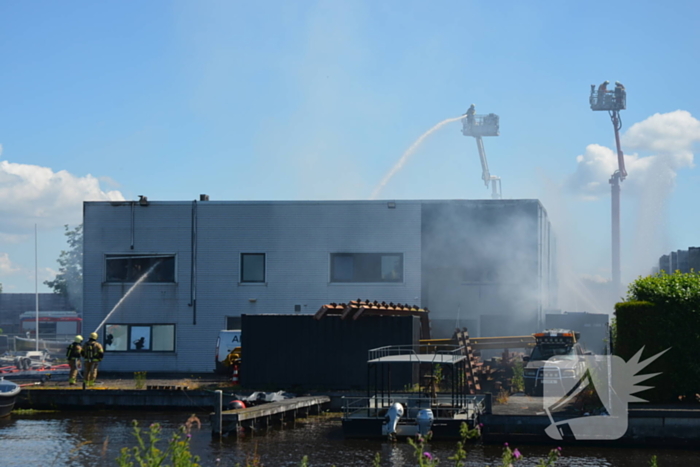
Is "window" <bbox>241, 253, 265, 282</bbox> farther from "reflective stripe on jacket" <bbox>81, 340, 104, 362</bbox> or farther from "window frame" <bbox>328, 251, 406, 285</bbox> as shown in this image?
"reflective stripe on jacket" <bbox>81, 340, 104, 362</bbox>

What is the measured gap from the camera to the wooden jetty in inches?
847

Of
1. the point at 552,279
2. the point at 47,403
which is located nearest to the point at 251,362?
the point at 47,403

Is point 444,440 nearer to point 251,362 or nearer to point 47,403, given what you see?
point 251,362

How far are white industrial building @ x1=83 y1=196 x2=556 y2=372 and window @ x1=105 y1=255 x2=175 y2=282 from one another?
0.16ft

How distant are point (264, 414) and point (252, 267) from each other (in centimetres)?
1617

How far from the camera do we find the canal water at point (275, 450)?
59.1ft

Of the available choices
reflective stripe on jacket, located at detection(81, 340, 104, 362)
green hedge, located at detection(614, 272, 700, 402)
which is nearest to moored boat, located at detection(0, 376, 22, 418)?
reflective stripe on jacket, located at detection(81, 340, 104, 362)

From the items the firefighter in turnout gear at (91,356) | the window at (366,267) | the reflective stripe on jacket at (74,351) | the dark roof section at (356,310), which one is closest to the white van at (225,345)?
the firefighter in turnout gear at (91,356)

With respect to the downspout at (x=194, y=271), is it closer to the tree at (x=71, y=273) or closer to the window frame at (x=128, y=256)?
the window frame at (x=128, y=256)

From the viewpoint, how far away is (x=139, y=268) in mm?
38531

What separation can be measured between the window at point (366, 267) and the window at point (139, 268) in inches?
311

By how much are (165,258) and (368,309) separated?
1404cm

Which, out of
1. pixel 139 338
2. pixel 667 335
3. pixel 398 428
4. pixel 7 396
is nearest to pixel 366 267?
pixel 139 338

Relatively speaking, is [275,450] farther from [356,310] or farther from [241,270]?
[241,270]
